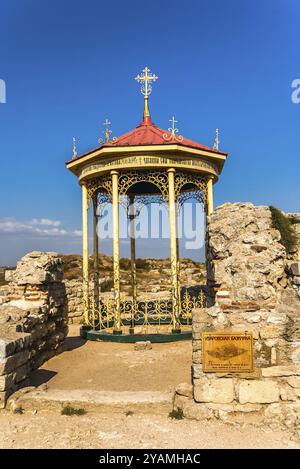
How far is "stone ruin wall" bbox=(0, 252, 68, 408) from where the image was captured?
6777 mm

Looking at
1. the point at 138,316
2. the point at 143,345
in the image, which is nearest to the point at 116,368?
the point at 143,345

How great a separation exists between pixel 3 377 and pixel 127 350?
4.66 m

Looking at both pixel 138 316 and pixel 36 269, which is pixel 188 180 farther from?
pixel 36 269

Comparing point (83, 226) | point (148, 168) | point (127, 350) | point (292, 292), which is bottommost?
point (127, 350)

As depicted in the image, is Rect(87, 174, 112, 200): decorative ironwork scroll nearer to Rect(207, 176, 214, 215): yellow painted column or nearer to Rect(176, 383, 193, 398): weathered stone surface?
Rect(207, 176, 214, 215): yellow painted column

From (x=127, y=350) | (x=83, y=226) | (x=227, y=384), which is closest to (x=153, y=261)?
(x=83, y=226)

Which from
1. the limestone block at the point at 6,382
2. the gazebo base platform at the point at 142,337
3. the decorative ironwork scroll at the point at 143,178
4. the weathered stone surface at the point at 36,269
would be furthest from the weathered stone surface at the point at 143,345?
the limestone block at the point at 6,382

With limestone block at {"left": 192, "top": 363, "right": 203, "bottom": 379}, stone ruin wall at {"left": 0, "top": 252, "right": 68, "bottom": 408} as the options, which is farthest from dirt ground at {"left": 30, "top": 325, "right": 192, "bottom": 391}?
limestone block at {"left": 192, "top": 363, "right": 203, "bottom": 379}

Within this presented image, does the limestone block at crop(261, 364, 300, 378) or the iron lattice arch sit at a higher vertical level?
the iron lattice arch

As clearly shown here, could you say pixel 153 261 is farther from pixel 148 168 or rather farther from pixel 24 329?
pixel 24 329

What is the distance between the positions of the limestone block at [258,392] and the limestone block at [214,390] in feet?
0.44

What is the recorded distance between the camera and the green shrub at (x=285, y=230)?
6398 mm

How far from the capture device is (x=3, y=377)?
5.37 metres
